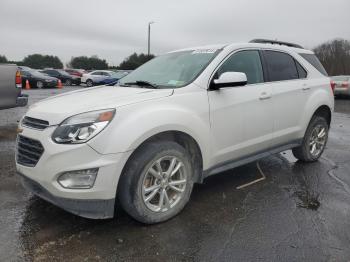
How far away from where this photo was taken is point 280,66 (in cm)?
486

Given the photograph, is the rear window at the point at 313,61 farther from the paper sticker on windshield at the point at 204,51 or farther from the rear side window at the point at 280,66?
the paper sticker on windshield at the point at 204,51

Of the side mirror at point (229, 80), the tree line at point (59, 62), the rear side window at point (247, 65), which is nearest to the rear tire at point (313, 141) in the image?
the rear side window at point (247, 65)

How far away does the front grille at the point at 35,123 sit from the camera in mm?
3137

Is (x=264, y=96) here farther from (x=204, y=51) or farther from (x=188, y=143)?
(x=188, y=143)

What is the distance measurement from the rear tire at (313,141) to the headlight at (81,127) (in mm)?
3487

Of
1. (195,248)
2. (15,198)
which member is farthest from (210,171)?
(15,198)

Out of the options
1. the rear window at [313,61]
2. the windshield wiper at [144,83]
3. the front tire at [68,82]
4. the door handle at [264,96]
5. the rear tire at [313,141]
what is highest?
the rear window at [313,61]

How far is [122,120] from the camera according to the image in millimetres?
3059

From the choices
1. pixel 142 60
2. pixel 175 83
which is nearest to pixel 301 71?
pixel 175 83

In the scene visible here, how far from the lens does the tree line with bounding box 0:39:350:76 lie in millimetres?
38319

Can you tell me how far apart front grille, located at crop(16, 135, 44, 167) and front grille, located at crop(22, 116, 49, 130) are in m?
0.12

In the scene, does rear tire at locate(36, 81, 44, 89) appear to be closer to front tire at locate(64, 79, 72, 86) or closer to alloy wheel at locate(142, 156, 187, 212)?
front tire at locate(64, 79, 72, 86)

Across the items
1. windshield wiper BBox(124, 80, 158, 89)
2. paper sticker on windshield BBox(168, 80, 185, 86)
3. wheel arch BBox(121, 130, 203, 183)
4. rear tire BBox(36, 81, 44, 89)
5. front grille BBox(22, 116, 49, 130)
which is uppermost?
paper sticker on windshield BBox(168, 80, 185, 86)

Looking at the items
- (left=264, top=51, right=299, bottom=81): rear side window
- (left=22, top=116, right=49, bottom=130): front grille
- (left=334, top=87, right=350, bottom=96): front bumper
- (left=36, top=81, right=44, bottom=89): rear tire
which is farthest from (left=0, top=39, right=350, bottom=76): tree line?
(left=22, top=116, right=49, bottom=130): front grille
